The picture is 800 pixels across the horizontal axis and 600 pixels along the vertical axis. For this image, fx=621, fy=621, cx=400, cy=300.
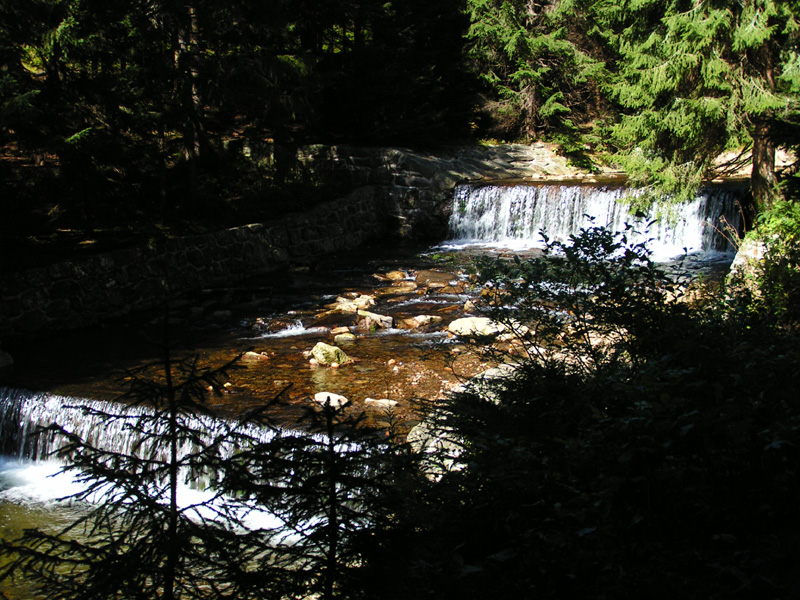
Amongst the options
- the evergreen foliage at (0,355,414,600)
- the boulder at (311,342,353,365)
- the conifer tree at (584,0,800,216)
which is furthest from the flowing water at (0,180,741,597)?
the conifer tree at (584,0,800,216)

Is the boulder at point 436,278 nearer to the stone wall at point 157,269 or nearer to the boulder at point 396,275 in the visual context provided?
the boulder at point 396,275

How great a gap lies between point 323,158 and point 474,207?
4508 millimetres

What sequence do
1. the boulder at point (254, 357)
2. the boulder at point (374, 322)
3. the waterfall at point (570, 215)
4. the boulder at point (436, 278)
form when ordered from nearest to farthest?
the boulder at point (254, 357)
the boulder at point (374, 322)
the boulder at point (436, 278)
the waterfall at point (570, 215)

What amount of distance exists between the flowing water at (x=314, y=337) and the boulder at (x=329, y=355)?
151 millimetres

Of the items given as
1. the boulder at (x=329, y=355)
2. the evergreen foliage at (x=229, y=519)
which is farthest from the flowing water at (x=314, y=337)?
the evergreen foliage at (x=229, y=519)

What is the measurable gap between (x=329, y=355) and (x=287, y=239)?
658 cm

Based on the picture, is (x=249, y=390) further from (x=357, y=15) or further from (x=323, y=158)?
(x=357, y=15)

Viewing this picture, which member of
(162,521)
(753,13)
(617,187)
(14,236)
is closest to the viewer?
(162,521)

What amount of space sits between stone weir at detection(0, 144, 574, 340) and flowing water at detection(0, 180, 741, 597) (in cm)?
49

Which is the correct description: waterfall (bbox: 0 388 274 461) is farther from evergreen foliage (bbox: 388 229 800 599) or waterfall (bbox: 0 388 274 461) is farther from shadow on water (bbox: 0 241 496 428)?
evergreen foliage (bbox: 388 229 800 599)

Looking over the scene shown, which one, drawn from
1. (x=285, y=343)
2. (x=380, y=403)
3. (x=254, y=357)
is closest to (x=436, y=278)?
(x=285, y=343)

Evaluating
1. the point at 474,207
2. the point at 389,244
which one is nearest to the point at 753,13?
the point at 474,207

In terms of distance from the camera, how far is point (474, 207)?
1630 cm

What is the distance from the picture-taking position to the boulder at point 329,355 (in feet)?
26.1
